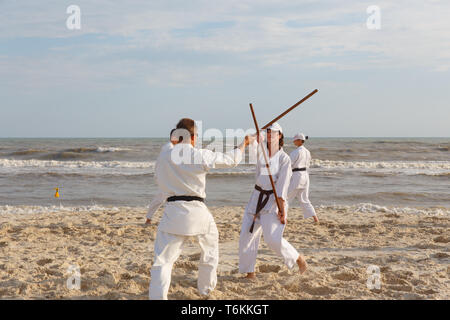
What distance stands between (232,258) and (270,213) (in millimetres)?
1487

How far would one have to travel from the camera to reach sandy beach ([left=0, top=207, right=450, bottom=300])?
430 cm

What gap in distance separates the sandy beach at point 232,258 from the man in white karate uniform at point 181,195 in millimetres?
700

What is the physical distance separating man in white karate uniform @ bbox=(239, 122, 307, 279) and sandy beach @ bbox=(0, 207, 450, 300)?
295mm

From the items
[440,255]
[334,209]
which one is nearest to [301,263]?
[440,255]

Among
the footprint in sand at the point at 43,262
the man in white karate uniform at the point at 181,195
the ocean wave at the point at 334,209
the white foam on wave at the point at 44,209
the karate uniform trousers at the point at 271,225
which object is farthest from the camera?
the ocean wave at the point at 334,209

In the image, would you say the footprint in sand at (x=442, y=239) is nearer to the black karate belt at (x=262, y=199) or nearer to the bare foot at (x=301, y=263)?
the bare foot at (x=301, y=263)

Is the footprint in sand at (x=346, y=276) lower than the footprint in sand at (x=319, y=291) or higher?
lower

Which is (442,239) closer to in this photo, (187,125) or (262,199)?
(262,199)

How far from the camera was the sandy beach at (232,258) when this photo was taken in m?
4.30

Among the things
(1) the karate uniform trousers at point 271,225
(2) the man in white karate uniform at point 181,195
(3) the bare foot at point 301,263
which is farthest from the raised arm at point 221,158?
(3) the bare foot at point 301,263

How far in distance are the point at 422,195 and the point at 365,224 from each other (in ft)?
17.6

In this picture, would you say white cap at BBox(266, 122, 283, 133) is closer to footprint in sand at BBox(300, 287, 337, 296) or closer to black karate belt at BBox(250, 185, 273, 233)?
black karate belt at BBox(250, 185, 273, 233)

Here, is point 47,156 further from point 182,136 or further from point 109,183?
point 182,136
